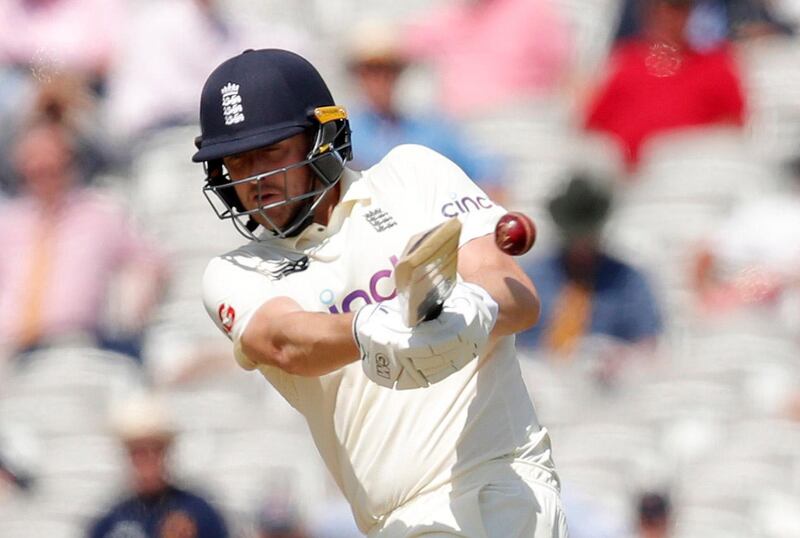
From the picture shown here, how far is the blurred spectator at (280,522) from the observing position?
6.05m

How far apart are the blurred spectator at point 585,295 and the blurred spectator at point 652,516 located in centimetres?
66

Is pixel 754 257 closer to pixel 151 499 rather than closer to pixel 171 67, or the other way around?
pixel 151 499

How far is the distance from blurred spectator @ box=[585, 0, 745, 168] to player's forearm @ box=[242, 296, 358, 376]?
3.81 meters

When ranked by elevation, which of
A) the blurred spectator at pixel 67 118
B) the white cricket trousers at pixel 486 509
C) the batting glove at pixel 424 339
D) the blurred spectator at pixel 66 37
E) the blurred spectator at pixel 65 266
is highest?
the batting glove at pixel 424 339

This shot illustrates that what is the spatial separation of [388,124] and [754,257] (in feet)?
4.95

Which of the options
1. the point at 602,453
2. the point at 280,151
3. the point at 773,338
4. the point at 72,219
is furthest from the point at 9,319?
the point at 280,151

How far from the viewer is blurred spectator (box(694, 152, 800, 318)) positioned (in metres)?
6.43

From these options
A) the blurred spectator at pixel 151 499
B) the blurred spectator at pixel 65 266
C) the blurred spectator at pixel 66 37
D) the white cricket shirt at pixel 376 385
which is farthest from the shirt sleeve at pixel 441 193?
the blurred spectator at pixel 66 37

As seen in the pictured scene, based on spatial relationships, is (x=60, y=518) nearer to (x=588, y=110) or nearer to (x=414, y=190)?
(x=588, y=110)

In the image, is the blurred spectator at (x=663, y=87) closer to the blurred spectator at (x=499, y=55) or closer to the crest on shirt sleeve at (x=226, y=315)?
the blurred spectator at (x=499, y=55)

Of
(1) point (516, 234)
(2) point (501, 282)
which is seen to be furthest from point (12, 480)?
(1) point (516, 234)

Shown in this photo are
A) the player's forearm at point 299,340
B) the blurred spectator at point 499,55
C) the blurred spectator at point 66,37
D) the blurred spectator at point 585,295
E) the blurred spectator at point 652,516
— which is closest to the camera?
the player's forearm at point 299,340

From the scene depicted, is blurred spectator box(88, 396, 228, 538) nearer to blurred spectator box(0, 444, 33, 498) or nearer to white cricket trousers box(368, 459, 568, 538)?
blurred spectator box(0, 444, 33, 498)

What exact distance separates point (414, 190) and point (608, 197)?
321 centimetres
